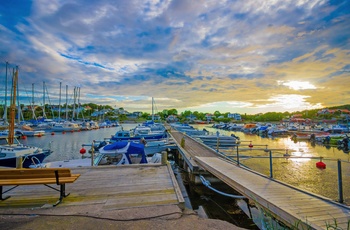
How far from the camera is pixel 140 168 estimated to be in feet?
24.0

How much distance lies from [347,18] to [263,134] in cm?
3333

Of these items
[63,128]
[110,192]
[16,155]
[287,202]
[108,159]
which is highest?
[63,128]

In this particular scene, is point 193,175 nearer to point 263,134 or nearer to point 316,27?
point 316,27

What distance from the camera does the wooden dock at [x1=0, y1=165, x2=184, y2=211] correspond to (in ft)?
14.0

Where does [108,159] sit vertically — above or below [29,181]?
below

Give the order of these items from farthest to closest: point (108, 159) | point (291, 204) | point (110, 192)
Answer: point (108, 159) → point (110, 192) → point (291, 204)

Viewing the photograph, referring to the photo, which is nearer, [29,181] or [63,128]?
[29,181]

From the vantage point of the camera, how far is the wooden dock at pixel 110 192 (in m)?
4.27

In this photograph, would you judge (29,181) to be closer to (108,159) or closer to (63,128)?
(108,159)

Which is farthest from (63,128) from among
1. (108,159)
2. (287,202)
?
(287,202)

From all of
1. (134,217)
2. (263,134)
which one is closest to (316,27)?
(134,217)

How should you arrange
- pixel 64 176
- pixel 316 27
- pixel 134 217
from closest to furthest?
pixel 134 217
pixel 64 176
pixel 316 27

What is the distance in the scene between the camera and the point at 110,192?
4.93 metres

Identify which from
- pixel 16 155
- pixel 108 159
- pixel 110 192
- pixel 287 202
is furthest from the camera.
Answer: pixel 16 155
